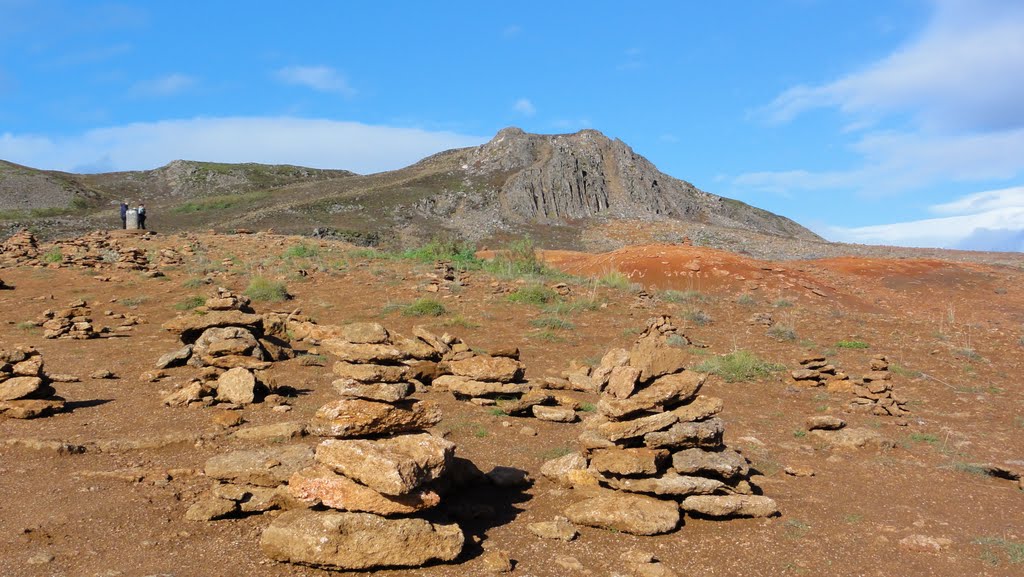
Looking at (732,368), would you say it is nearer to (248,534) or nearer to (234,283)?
(248,534)

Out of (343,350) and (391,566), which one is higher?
(343,350)

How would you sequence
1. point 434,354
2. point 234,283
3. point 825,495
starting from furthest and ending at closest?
point 234,283
point 434,354
point 825,495

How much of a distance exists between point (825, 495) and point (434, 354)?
5988 millimetres

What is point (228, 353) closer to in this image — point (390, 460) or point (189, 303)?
point (189, 303)

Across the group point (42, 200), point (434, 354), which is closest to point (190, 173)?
point (42, 200)

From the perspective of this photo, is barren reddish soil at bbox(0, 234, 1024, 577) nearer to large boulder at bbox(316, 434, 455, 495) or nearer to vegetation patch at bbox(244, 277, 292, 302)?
vegetation patch at bbox(244, 277, 292, 302)

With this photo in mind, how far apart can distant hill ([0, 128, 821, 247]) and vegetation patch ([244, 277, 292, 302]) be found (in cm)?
2267

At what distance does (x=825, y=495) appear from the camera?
6480 mm

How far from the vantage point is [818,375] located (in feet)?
37.4

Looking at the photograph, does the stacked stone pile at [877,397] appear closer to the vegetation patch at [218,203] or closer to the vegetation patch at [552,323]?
the vegetation patch at [552,323]

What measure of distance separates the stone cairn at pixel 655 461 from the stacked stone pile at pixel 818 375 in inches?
217

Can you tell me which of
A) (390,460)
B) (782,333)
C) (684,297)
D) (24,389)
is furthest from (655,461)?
(684,297)

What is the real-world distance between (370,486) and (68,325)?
11.1 metres

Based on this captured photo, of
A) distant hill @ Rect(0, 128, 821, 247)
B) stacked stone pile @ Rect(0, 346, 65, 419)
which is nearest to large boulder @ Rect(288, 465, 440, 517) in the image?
stacked stone pile @ Rect(0, 346, 65, 419)
